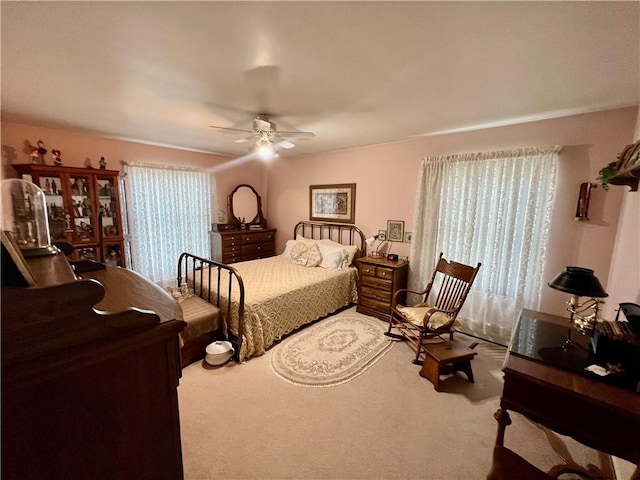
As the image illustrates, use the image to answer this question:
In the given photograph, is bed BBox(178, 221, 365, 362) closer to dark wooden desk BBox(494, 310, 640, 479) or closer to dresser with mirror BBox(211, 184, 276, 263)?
dresser with mirror BBox(211, 184, 276, 263)

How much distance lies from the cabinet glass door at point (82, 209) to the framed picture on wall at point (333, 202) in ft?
10.3

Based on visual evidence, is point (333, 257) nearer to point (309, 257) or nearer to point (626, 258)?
point (309, 257)

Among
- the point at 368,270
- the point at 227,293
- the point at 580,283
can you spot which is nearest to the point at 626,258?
the point at 580,283

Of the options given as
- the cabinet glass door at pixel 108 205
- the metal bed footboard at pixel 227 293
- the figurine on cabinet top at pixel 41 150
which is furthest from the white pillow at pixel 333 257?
the figurine on cabinet top at pixel 41 150

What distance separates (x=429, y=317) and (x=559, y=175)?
1916mm

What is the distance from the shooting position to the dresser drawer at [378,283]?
3.50 m

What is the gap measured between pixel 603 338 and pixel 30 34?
334 cm

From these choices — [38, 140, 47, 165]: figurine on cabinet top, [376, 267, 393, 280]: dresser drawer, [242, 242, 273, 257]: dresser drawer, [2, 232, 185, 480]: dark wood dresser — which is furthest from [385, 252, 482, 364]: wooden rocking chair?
[38, 140, 47, 165]: figurine on cabinet top

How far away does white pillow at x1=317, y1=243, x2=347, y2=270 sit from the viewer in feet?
12.9

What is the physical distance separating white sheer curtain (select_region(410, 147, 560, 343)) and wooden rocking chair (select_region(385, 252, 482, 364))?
46 centimetres

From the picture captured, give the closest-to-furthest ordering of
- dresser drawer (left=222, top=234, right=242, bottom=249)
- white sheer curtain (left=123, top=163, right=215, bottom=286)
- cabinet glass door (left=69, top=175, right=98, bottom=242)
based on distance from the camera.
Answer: cabinet glass door (left=69, top=175, right=98, bottom=242)
white sheer curtain (left=123, top=163, right=215, bottom=286)
dresser drawer (left=222, top=234, right=242, bottom=249)

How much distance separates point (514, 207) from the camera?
2.82 m

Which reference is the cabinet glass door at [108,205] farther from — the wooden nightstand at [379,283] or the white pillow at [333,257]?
the wooden nightstand at [379,283]

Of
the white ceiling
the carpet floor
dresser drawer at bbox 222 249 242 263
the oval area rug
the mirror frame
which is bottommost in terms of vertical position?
the carpet floor
